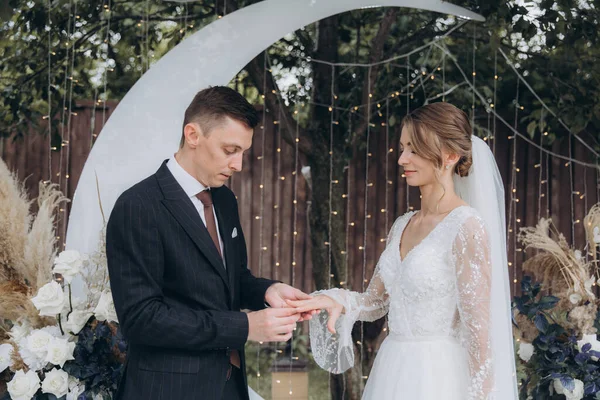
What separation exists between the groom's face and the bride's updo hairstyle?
2.20 ft

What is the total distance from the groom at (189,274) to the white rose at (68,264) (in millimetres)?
1018

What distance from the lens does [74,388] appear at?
3107 millimetres

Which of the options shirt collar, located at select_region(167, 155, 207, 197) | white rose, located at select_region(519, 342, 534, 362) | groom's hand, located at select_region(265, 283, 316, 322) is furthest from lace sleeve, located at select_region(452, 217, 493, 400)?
white rose, located at select_region(519, 342, 534, 362)

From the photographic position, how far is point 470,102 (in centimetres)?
538

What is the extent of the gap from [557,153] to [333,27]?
1.92 meters

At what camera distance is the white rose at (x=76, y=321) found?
3.15 meters

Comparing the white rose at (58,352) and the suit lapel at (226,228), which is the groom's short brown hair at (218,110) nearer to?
the suit lapel at (226,228)

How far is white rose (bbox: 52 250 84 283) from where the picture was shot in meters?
3.11

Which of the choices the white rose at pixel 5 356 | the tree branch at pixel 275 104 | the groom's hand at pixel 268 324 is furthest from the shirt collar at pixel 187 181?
the tree branch at pixel 275 104

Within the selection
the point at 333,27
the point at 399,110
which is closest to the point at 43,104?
the point at 333,27

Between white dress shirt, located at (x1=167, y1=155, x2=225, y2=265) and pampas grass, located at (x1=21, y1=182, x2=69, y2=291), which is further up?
white dress shirt, located at (x1=167, y1=155, x2=225, y2=265)

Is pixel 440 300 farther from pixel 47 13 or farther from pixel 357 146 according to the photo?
pixel 47 13

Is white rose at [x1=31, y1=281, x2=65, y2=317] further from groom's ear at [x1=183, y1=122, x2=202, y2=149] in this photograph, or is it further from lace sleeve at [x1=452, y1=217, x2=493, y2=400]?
lace sleeve at [x1=452, y1=217, x2=493, y2=400]

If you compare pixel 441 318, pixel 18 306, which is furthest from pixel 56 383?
pixel 441 318
